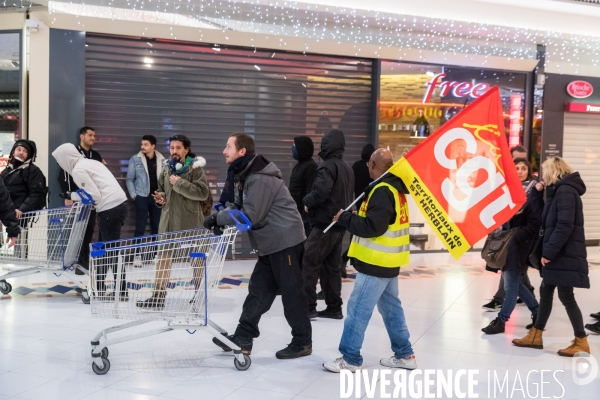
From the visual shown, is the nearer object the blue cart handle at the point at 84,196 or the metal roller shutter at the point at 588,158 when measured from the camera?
the blue cart handle at the point at 84,196

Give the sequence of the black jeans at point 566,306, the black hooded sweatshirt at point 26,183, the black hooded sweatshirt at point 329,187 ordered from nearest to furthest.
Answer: the black jeans at point 566,306
the black hooded sweatshirt at point 329,187
the black hooded sweatshirt at point 26,183

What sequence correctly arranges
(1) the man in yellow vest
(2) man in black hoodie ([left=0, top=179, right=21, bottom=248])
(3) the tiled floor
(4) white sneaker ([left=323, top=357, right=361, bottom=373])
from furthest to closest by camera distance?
(2) man in black hoodie ([left=0, top=179, right=21, bottom=248]) → (4) white sneaker ([left=323, top=357, right=361, bottom=373]) → (1) the man in yellow vest → (3) the tiled floor

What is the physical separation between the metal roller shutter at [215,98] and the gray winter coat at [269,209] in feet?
15.9

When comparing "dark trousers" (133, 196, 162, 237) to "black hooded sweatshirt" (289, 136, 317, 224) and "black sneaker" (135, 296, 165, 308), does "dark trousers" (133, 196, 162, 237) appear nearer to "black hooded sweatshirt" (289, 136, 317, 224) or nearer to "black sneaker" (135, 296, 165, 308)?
"black hooded sweatshirt" (289, 136, 317, 224)

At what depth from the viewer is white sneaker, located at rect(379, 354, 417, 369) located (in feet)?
15.3

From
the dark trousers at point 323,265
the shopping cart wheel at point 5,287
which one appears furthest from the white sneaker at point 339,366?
the shopping cart wheel at point 5,287

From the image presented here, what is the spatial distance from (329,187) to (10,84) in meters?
5.03

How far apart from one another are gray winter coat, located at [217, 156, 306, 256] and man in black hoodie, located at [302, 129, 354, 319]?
3.83ft

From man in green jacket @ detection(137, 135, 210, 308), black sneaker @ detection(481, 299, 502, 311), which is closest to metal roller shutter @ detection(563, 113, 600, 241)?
black sneaker @ detection(481, 299, 502, 311)

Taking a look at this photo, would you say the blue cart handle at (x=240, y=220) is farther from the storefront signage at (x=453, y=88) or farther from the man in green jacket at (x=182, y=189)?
the storefront signage at (x=453, y=88)

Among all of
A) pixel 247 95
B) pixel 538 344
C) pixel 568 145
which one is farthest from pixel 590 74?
pixel 538 344

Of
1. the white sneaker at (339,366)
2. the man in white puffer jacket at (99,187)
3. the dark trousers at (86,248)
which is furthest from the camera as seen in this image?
the dark trousers at (86,248)

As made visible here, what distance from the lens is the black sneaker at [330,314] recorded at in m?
6.11

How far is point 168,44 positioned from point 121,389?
603 centimetres
